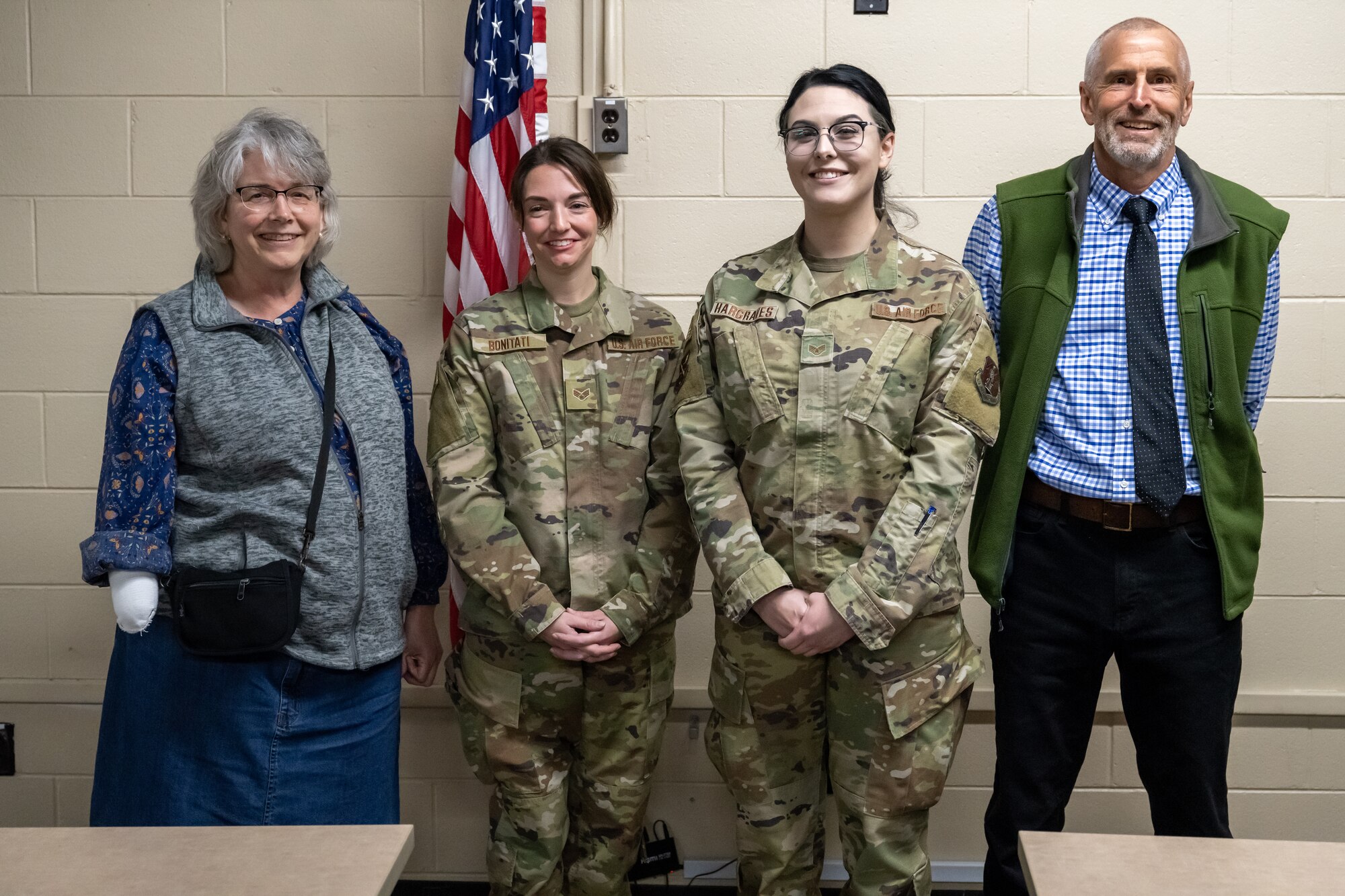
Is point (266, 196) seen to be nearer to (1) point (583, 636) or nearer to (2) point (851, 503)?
(1) point (583, 636)

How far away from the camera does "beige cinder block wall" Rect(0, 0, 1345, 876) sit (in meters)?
2.54

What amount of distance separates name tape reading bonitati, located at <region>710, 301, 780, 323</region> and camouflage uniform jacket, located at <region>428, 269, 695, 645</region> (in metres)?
0.17

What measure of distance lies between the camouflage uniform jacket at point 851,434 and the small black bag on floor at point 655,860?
1.02 metres

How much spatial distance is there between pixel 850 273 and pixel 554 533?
71 cm

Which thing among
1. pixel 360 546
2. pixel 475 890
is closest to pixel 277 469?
pixel 360 546

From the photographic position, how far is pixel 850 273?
6.41 feet

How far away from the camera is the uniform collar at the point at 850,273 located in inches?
76.4

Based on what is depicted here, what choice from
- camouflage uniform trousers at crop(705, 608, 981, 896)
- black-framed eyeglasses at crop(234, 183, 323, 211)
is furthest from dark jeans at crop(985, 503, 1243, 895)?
black-framed eyeglasses at crop(234, 183, 323, 211)

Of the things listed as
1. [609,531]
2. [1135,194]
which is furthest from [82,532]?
[1135,194]

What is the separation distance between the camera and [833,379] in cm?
190

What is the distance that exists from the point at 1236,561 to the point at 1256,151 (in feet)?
3.60

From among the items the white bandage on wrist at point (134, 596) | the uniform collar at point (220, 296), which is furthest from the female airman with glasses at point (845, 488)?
the white bandage on wrist at point (134, 596)

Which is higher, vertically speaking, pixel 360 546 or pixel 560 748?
pixel 360 546

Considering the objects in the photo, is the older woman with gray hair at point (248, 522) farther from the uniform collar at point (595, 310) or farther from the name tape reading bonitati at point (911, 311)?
the name tape reading bonitati at point (911, 311)
